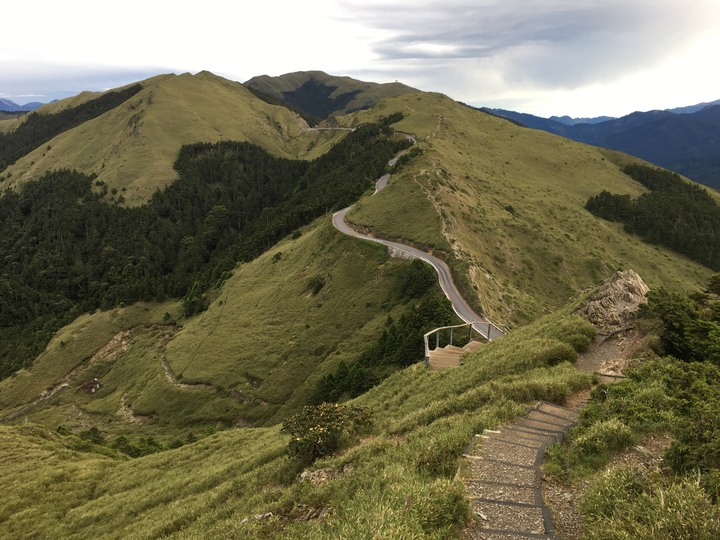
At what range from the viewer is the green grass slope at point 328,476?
31.9 ft

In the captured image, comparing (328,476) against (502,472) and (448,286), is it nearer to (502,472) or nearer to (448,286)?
(502,472)

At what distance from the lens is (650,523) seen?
6.54 meters

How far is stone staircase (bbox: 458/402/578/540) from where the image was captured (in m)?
8.76

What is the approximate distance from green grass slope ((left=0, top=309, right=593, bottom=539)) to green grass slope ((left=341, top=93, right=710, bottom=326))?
29703 millimetres

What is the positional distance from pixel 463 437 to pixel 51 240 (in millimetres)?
215327

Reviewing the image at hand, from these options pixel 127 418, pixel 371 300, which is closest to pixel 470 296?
pixel 371 300

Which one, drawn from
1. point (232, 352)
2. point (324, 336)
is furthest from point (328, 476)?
point (232, 352)

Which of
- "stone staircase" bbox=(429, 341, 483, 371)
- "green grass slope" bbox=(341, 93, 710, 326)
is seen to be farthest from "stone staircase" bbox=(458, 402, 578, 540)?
"green grass slope" bbox=(341, 93, 710, 326)

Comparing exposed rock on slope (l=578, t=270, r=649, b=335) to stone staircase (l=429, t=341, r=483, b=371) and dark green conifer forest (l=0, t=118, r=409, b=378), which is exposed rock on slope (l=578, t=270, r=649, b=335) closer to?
stone staircase (l=429, t=341, r=483, b=371)

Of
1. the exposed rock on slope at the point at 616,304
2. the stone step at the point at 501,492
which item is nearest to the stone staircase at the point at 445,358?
the exposed rock on slope at the point at 616,304

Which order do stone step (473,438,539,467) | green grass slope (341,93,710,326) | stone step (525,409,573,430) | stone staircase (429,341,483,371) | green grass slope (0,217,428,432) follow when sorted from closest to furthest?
stone step (473,438,539,467) → stone step (525,409,573,430) → stone staircase (429,341,483,371) → green grass slope (0,217,428,432) → green grass slope (341,93,710,326)

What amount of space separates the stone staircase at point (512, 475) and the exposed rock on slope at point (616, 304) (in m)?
9.41

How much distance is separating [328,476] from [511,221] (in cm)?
8016

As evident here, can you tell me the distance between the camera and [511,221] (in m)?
84.7
